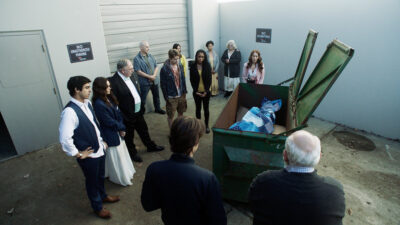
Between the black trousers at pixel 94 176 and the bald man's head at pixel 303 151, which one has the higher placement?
the bald man's head at pixel 303 151

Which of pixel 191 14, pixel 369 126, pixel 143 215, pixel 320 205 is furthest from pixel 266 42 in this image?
pixel 320 205

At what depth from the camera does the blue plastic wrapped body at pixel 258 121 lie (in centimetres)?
338

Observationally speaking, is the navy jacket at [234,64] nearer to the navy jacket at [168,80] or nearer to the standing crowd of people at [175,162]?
the standing crowd of people at [175,162]

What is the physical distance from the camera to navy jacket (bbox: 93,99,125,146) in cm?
318

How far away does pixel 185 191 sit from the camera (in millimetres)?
1597

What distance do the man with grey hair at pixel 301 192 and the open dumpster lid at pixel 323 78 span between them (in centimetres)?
109

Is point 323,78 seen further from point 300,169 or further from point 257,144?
point 300,169

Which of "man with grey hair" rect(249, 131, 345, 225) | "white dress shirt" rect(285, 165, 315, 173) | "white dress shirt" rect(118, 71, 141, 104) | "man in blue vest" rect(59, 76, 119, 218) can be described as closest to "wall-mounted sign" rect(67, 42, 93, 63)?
"white dress shirt" rect(118, 71, 141, 104)

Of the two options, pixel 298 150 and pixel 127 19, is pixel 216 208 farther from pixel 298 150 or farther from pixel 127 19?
pixel 127 19

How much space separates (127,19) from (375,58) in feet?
18.3

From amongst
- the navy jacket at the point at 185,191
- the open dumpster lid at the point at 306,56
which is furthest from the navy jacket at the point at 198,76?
the navy jacket at the point at 185,191

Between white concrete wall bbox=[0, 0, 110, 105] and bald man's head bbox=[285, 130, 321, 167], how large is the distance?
188 inches

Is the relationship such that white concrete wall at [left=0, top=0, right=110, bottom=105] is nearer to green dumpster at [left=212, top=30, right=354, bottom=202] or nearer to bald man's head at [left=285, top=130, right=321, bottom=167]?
green dumpster at [left=212, top=30, right=354, bottom=202]

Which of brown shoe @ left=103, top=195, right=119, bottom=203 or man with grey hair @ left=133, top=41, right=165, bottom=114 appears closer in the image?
brown shoe @ left=103, top=195, right=119, bottom=203
